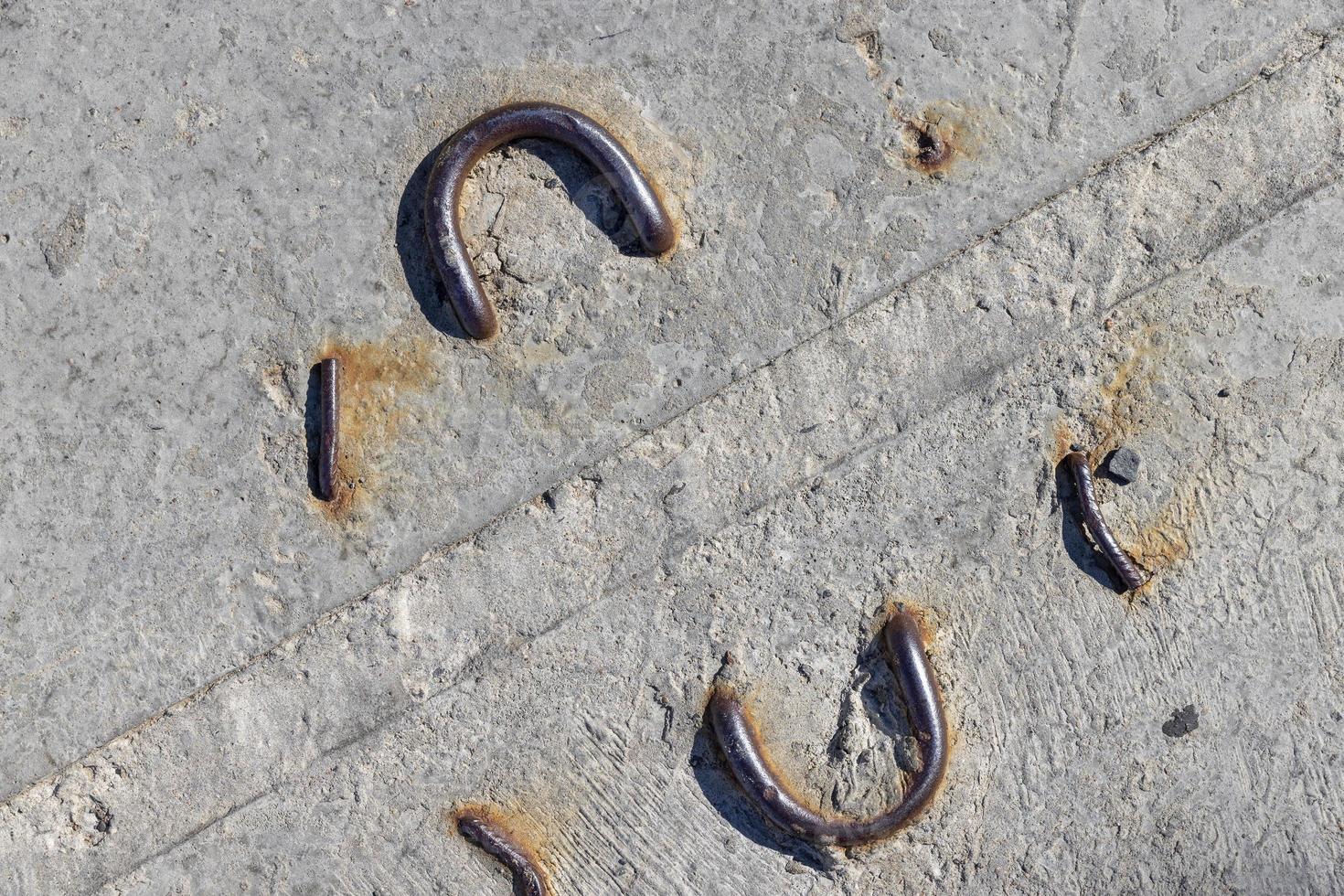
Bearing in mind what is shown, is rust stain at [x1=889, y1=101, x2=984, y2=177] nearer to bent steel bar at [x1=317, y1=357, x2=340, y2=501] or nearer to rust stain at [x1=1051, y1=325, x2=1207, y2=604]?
rust stain at [x1=1051, y1=325, x2=1207, y2=604]

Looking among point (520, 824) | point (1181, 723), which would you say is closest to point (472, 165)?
point (520, 824)

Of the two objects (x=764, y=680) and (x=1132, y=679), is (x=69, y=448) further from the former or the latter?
(x=1132, y=679)

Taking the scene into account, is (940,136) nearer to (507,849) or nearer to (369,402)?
(369,402)

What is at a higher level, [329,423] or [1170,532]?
[329,423]

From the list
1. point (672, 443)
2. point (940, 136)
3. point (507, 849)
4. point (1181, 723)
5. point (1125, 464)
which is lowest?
point (1181, 723)

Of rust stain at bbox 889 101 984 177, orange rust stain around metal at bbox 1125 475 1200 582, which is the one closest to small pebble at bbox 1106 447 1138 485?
orange rust stain around metal at bbox 1125 475 1200 582

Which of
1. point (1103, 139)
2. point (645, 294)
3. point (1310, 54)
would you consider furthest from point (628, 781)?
point (1310, 54)
